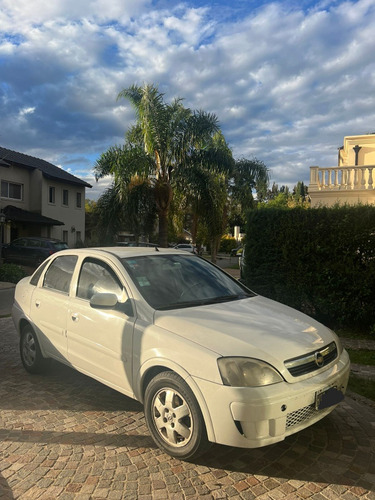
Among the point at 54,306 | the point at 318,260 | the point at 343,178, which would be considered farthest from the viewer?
the point at 343,178

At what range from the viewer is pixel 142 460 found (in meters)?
3.10

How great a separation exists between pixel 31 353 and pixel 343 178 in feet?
38.8

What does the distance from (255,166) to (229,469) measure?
20744mm

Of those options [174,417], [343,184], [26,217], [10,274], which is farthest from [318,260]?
[26,217]

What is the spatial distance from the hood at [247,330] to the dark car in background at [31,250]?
18.0m

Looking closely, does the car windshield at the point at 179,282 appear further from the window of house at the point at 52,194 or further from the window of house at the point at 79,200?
the window of house at the point at 79,200

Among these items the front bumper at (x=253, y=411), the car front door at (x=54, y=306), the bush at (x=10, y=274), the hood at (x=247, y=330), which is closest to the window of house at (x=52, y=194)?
the bush at (x=10, y=274)

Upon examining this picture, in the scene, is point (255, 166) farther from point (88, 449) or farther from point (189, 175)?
point (88, 449)

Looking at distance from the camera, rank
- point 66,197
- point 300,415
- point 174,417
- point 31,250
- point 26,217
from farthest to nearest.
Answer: point 66,197
point 26,217
point 31,250
point 174,417
point 300,415

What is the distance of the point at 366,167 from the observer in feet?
43.3

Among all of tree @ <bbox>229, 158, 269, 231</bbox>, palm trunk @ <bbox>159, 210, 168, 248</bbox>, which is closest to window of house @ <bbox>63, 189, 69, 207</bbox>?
tree @ <bbox>229, 158, 269, 231</bbox>

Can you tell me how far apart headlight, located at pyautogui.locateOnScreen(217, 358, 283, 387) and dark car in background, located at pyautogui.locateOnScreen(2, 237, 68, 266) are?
1865cm

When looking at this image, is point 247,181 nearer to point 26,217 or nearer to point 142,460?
point 26,217

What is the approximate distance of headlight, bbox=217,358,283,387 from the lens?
273 centimetres
